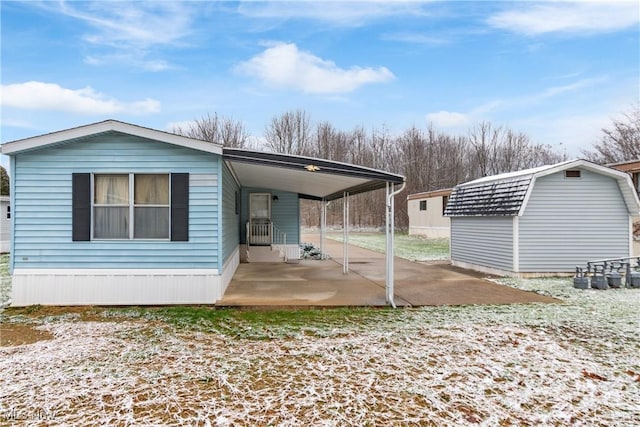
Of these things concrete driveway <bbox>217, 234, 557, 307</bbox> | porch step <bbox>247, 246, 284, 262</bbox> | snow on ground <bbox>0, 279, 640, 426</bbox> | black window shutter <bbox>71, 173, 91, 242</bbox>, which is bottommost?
snow on ground <bbox>0, 279, 640, 426</bbox>

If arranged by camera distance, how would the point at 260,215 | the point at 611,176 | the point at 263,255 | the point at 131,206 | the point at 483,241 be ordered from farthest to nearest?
the point at 260,215, the point at 263,255, the point at 483,241, the point at 611,176, the point at 131,206

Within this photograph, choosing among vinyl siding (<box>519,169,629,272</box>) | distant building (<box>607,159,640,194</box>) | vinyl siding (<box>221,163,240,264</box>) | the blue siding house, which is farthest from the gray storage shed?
vinyl siding (<box>221,163,240,264</box>)

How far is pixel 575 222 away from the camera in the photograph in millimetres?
10461

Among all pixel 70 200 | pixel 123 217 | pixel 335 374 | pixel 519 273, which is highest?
pixel 70 200

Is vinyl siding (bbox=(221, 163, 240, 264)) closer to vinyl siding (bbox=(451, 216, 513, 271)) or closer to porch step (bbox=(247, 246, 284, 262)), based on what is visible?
porch step (bbox=(247, 246, 284, 262))

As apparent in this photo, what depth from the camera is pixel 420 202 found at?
94.5ft

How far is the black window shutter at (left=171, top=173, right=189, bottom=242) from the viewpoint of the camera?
23.4 ft

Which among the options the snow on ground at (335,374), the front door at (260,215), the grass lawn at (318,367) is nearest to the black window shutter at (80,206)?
the grass lawn at (318,367)

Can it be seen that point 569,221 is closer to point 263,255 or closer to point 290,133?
point 263,255

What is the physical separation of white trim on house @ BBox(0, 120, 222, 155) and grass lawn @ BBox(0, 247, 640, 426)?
2.62 m

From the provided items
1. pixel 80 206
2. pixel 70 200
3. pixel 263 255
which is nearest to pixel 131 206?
pixel 80 206

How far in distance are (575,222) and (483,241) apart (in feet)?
7.52

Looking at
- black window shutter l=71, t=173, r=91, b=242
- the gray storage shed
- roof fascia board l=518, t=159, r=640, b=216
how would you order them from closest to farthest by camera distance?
1. black window shutter l=71, t=173, r=91, b=242
2. roof fascia board l=518, t=159, r=640, b=216
3. the gray storage shed

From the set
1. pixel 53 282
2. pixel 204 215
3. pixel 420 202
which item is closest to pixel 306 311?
pixel 204 215
